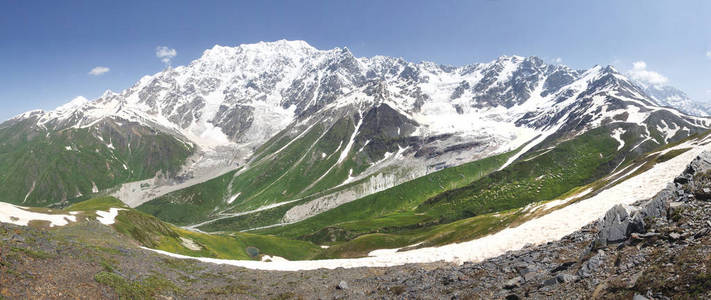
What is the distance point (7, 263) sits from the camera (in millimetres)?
26656

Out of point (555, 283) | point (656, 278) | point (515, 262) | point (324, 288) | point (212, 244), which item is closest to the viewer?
point (656, 278)

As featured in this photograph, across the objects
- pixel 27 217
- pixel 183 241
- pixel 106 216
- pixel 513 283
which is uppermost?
pixel 27 217

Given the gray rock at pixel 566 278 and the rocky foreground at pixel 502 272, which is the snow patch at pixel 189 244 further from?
the gray rock at pixel 566 278

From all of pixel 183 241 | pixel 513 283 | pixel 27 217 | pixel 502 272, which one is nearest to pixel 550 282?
pixel 513 283

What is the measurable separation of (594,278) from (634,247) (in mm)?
3978

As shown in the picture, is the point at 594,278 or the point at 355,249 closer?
the point at 594,278

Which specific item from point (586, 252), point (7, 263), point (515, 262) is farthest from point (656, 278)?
point (7, 263)

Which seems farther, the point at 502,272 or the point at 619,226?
the point at 502,272

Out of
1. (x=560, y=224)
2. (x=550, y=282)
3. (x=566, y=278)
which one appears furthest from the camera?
(x=560, y=224)

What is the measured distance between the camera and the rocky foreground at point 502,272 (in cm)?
1717

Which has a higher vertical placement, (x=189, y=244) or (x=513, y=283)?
(x=513, y=283)

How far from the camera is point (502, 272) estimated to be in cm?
2675

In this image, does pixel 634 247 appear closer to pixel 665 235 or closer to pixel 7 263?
pixel 665 235

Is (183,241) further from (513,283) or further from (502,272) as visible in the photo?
(513,283)
